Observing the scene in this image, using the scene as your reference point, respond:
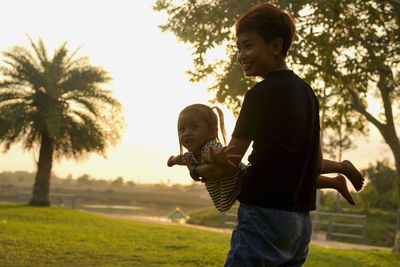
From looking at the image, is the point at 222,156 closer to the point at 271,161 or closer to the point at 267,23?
the point at 271,161

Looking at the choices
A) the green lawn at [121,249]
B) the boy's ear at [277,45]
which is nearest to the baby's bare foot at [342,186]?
the boy's ear at [277,45]

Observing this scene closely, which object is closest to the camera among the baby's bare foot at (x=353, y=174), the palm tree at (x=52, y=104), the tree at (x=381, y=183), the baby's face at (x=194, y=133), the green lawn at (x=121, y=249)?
the baby's face at (x=194, y=133)

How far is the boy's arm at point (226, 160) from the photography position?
1938mm

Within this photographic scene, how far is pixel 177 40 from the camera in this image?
11273 millimetres

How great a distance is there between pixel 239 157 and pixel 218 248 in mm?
9094

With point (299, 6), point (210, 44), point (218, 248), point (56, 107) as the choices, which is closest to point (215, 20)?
point (210, 44)

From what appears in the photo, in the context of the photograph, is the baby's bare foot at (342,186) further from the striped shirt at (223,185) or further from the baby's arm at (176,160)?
the baby's arm at (176,160)

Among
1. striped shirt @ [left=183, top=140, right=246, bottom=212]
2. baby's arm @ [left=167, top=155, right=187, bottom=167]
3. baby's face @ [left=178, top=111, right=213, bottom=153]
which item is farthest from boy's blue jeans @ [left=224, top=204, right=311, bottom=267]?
baby's arm @ [left=167, top=155, right=187, bottom=167]

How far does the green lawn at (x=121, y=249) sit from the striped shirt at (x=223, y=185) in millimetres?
6478

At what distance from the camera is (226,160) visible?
1948 millimetres

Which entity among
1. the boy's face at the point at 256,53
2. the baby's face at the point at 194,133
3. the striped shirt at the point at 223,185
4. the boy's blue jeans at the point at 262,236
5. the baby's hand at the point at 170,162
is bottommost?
the boy's blue jeans at the point at 262,236

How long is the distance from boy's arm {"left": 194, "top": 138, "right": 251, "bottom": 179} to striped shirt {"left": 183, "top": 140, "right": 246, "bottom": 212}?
9 centimetres

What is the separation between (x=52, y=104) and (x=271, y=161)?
21.6 meters

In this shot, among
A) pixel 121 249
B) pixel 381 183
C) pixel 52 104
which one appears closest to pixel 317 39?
pixel 121 249
